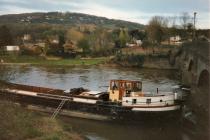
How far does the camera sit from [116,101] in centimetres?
3247

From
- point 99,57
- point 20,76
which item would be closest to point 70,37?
point 99,57

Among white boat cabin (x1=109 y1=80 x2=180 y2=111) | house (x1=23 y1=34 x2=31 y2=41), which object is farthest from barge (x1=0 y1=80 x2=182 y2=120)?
house (x1=23 y1=34 x2=31 y2=41)

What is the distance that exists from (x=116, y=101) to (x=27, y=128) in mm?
10558

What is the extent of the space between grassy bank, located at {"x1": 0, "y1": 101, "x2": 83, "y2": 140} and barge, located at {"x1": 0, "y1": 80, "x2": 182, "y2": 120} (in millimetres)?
4215

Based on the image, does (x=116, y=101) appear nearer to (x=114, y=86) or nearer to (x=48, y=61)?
(x=114, y=86)

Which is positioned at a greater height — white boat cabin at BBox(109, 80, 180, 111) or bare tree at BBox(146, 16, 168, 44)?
bare tree at BBox(146, 16, 168, 44)

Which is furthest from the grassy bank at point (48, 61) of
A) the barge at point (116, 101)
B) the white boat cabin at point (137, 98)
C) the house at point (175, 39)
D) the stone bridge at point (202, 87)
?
the white boat cabin at point (137, 98)

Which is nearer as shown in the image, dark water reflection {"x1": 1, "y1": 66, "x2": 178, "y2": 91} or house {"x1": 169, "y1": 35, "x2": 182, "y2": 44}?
dark water reflection {"x1": 1, "y1": 66, "x2": 178, "y2": 91}

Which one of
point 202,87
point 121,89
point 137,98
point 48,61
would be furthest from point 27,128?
point 48,61

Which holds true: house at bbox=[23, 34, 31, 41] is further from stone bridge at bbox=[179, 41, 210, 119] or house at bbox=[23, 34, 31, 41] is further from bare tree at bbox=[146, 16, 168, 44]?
stone bridge at bbox=[179, 41, 210, 119]

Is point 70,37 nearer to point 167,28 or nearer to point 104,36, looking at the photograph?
point 104,36

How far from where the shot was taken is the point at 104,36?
A: 376 ft

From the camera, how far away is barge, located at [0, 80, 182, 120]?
31469 millimetres

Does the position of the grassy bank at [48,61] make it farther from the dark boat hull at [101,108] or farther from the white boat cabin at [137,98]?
the white boat cabin at [137,98]
